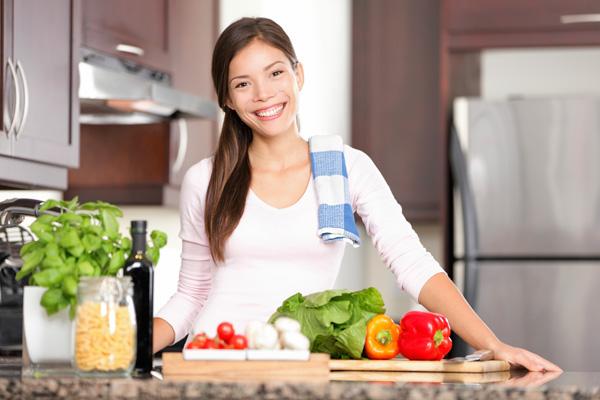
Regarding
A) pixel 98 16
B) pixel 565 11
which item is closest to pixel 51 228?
pixel 98 16

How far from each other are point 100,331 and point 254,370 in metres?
0.21

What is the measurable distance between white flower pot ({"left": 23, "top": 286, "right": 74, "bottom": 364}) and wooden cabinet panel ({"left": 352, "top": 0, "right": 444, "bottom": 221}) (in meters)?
3.37

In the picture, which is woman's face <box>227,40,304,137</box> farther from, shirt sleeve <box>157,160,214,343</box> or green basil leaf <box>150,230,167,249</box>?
green basil leaf <box>150,230,167,249</box>

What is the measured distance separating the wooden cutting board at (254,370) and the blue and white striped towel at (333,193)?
703 millimetres

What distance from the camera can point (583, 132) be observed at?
432 centimetres

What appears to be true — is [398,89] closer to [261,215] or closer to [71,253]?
[261,215]

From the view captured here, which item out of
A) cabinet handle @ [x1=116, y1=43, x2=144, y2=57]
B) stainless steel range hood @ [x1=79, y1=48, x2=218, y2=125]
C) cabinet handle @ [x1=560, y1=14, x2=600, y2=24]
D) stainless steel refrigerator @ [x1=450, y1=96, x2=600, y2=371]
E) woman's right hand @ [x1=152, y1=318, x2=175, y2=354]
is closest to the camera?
woman's right hand @ [x1=152, y1=318, x2=175, y2=354]

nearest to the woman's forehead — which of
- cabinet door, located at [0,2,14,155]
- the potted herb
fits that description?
the potted herb

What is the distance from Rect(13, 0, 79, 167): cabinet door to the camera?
9.46ft

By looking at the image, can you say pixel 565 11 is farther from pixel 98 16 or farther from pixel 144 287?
pixel 144 287

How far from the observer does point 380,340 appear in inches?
74.7

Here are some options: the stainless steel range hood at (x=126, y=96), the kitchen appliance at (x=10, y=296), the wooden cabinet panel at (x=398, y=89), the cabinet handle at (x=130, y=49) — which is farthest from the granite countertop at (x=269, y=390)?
the wooden cabinet panel at (x=398, y=89)

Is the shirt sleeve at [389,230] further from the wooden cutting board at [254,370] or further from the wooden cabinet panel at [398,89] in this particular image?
the wooden cabinet panel at [398,89]

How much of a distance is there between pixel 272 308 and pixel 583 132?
2412mm
